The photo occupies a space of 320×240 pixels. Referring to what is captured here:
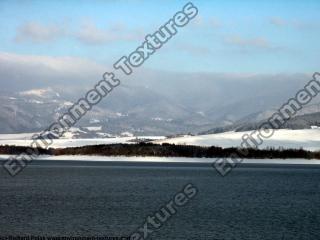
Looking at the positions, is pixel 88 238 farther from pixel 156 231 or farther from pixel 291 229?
pixel 291 229

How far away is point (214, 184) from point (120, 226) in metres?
27.4

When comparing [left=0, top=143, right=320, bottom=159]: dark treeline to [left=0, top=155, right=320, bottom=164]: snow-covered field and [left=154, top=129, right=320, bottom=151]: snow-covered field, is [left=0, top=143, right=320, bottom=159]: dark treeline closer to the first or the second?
[left=0, top=155, right=320, bottom=164]: snow-covered field

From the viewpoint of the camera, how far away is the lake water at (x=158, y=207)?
29.9 m

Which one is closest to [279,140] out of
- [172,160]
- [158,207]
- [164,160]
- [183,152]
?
[183,152]

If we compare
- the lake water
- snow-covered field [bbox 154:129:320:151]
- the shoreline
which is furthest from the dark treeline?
the lake water

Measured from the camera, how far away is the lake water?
98.0 feet

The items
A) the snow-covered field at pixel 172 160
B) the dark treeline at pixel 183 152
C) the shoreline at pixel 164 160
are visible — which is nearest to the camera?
the snow-covered field at pixel 172 160

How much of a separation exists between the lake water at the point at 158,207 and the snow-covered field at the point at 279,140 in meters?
53.0

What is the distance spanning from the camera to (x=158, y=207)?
3841cm

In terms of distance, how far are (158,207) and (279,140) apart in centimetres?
8104

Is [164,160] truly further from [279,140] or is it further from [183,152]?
[279,140]

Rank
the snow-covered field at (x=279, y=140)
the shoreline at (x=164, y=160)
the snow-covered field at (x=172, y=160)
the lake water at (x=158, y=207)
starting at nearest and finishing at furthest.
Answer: the lake water at (x=158, y=207), the snow-covered field at (x=172, y=160), the shoreline at (x=164, y=160), the snow-covered field at (x=279, y=140)

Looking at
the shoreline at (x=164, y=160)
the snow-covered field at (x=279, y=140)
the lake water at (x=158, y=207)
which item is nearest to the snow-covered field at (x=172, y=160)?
the shoreline at (x=164, y=160)

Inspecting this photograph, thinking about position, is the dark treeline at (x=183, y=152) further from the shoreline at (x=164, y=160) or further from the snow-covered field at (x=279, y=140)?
the snow-covered field at (x=279, y=140)
